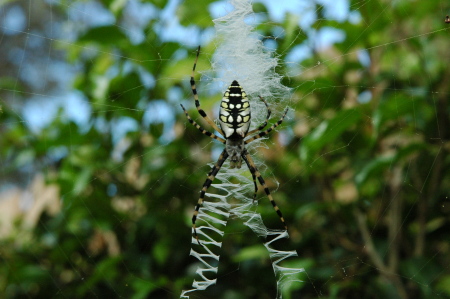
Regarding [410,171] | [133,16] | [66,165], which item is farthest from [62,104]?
[410,171]

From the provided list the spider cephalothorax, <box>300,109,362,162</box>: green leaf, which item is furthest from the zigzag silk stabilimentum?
<box>300,109,362,162</box>: green leaf

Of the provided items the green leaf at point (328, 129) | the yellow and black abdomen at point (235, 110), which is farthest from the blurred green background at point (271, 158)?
the yellow and black abdomen at point (235, 110)

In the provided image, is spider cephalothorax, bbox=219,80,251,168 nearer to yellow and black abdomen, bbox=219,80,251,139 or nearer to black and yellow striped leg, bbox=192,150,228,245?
yellow and black abdomen, bbox=219,80,251,139

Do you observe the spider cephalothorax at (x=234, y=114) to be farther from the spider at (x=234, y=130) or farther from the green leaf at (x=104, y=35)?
the green leaf at (x=104, y=35)

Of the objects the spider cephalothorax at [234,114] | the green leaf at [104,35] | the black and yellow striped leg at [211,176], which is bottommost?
the black and yellow striped leg at [211,176]

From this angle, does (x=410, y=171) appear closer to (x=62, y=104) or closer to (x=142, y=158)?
(x=142, y=158)

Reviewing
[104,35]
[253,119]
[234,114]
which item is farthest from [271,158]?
[104,35]

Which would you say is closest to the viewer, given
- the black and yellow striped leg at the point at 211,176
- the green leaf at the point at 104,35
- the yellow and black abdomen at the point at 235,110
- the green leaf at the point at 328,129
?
the green leaf at the point at 328,129
